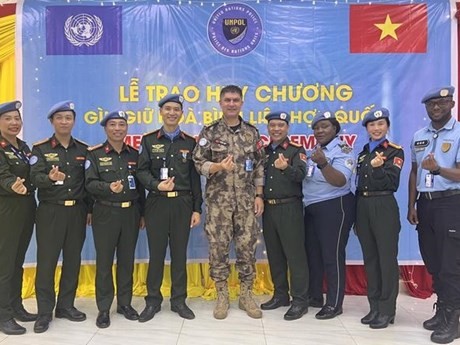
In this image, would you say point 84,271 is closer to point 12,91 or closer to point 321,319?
point 12,91

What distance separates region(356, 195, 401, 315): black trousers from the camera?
3.21 metres

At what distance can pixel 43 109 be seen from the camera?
404 cm

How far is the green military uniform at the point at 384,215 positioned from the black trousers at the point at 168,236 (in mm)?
1327

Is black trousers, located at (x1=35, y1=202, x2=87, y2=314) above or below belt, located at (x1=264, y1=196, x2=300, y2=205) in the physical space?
below

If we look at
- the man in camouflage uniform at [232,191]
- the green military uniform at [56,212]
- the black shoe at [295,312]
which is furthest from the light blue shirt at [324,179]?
the green military uniform at [56,212]

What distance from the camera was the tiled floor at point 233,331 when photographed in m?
3.01

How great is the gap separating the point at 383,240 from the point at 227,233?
45.3 inches

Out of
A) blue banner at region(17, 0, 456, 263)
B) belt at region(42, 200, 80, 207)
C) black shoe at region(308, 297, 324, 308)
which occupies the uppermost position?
blue banner at region(17, 0, 456, 263)

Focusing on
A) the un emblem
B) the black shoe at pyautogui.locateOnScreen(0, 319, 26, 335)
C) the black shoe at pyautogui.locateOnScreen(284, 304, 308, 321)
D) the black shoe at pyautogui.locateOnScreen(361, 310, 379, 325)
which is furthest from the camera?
the un emblem

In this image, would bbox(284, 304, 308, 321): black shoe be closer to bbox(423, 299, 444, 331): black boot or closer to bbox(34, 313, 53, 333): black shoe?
bbox(423, 299, 444, 331): black boot

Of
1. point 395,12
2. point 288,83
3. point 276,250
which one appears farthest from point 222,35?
point 276,250

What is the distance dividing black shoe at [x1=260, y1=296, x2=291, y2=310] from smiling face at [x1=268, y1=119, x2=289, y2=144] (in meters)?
1.30

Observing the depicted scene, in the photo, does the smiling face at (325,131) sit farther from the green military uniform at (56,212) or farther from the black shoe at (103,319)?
the black shoe at (103,319)

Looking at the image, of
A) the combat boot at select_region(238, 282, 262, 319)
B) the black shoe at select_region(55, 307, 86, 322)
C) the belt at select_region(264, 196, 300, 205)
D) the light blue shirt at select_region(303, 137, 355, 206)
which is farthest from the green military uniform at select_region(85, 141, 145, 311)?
the light blue shirt at select_region(303, 137, 355, 206)
